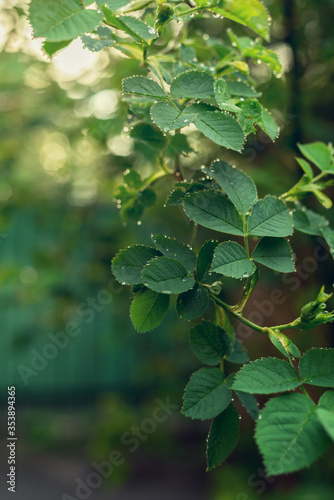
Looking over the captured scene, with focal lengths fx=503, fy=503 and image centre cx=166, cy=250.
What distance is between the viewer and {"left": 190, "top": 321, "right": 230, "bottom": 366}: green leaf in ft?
2.46

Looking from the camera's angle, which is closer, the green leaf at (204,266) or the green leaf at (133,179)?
the green leaf at (204,266)

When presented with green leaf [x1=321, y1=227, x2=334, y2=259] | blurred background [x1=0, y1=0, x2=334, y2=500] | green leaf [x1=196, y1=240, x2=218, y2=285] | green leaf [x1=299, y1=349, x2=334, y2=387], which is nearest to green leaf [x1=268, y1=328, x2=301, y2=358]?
green leaf [x1=299, y1=349, x2=334, y2=387]

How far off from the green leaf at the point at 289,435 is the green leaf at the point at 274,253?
0.21 meters

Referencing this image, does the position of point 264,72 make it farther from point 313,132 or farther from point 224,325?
point 224,325

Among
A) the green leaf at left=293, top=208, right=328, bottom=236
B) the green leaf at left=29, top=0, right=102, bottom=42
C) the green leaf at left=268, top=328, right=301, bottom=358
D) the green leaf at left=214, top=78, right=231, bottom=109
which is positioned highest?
the green leaf at left=29, top=0, right=102, bottom=42

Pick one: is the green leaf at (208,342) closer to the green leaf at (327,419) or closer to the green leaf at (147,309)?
the green leaf at (147,309)

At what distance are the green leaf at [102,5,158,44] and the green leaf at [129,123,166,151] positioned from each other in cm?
20

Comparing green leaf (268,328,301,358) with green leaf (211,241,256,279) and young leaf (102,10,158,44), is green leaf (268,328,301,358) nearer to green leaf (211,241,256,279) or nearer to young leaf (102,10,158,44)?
green leaf (211,241,256,279)

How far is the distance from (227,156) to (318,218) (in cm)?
160

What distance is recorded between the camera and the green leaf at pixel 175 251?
2.55 feet

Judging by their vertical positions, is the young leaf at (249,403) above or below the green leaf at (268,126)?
below

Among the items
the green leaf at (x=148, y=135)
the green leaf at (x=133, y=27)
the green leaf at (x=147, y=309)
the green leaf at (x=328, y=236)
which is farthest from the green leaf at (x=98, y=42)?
the green leaf at (x=328, y=236)

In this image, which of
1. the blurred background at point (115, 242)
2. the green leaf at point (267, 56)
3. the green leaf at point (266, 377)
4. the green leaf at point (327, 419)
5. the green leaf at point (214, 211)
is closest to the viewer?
the green leaf at point (327, 419)

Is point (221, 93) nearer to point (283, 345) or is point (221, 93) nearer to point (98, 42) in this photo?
point (98, 42)
